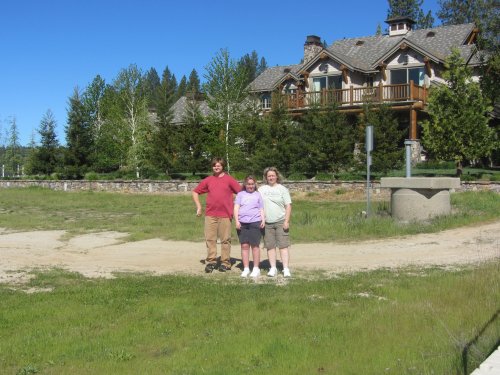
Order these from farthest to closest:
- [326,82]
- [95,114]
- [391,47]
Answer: [95,114]
[326,82]
[391,47]

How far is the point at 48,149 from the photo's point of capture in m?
47.1

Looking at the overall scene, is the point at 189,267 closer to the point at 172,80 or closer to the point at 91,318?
the point at 91,318

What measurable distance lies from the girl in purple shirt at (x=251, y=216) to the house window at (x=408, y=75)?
3117 centimetres

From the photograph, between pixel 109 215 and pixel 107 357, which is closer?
pixel 107 357

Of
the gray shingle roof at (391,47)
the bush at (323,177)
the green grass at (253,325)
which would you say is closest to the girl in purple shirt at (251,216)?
the green grass at (253,325)

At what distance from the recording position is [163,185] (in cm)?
3491

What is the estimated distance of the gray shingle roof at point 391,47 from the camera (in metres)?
38.2

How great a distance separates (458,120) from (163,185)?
53.2 ft

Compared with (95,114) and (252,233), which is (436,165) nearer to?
(252,233)

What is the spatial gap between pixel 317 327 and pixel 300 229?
8850mm

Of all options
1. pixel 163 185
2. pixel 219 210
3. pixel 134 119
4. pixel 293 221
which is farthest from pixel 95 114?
pixel 219 210

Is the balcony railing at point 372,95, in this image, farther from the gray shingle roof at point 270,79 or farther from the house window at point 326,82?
the gray shingle roof at point 270,79

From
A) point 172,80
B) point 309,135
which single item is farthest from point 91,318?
point 172,80

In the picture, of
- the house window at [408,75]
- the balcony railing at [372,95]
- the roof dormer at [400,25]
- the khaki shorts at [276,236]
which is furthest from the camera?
the roof dormer at [400,25]
